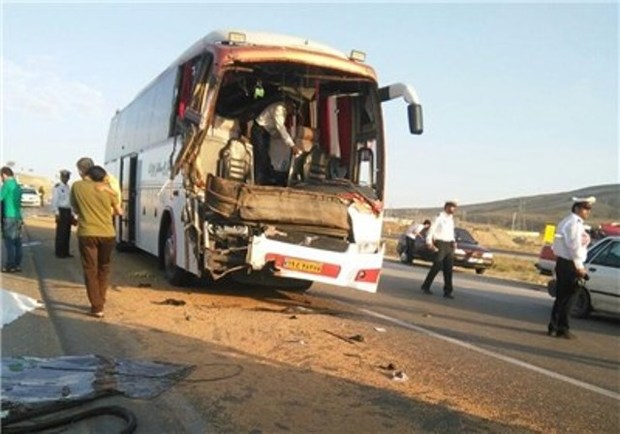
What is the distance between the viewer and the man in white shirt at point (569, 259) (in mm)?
9438

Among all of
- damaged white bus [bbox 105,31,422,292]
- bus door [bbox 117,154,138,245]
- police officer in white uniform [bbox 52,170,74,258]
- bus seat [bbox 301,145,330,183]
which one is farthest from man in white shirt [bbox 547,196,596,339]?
police officer in white uniform [bbox 52,170,74,258]

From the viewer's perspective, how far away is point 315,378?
20.2 feet

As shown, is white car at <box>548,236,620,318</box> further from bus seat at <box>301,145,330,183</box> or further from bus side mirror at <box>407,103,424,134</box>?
bus seat at <box>301,145,330,183</box>

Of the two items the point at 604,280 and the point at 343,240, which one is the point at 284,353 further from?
the point at 604,280

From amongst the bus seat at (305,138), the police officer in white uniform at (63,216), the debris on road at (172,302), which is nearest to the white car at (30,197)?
the police officer in white uniform at (63,216)

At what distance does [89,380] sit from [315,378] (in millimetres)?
1924

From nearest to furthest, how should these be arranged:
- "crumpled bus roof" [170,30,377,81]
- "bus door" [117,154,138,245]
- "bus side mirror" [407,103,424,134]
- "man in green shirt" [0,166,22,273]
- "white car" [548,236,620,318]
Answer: "crumpled bus roof" [170,30,377,81] → "bus side mirror" [407,103,424,134] → "white car" [548,236,620,318] → "man in green shirt" [0,166,22,273] → "bus door" [117,154,138,245]

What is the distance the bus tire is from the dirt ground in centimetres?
17

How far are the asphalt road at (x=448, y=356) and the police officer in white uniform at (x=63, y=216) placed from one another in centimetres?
207

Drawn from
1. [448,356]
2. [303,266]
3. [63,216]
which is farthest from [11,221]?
[448,356]

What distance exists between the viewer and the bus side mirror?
10211mm

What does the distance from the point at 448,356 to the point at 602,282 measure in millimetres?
5744

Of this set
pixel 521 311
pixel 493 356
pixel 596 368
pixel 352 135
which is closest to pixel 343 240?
pixel 352 135

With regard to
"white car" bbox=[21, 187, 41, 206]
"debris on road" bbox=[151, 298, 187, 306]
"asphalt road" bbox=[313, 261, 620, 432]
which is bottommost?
"asphalt road" bbox=[313, 261, 620, 432]
